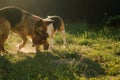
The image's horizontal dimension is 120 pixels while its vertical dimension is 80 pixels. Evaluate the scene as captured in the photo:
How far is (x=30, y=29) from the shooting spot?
10758 millimetres

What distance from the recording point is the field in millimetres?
8844

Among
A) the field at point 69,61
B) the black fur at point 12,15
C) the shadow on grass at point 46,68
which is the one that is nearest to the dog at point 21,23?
the black fur at point 12,15

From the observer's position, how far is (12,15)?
1051 centimetres

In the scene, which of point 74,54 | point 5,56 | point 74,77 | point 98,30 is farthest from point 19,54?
point 98,30

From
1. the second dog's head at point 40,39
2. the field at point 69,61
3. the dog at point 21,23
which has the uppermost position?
the dog at point 21,23

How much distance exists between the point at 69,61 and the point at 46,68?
1106mm

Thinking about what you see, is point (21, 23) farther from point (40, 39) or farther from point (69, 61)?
point (69, 61)

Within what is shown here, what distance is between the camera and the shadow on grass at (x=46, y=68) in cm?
863

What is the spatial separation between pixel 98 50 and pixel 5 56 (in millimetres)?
3090

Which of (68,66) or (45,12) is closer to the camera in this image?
(68,66)

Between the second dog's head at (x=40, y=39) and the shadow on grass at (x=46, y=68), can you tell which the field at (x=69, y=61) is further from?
the second dog's head at (x=40, y=39)

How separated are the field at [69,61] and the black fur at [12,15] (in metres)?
0.80

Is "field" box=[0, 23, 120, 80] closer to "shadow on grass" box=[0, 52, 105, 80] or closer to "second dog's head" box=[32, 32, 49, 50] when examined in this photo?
"shadow on grass" box=[0, 52, 105, 80]

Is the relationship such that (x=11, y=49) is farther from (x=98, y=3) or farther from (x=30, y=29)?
(x=98, y=3)
